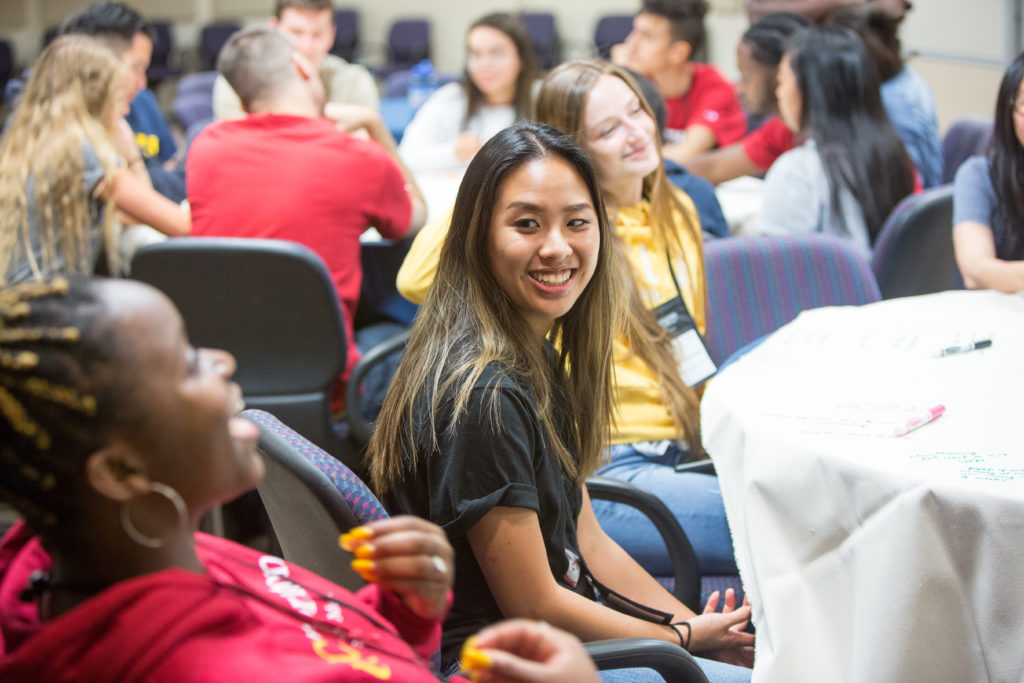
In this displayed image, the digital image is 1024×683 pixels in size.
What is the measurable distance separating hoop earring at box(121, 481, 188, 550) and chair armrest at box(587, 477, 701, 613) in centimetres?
96

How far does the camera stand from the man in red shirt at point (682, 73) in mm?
4141

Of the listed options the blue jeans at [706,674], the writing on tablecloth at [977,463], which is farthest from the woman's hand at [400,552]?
the writing on tablecloth at [977,463]

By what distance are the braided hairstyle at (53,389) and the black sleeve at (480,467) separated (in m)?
0.53

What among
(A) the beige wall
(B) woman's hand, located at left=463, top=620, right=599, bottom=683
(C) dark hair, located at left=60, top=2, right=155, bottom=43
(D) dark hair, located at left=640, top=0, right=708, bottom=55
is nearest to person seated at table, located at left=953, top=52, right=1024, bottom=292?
(B) woman's hand, located at left=463, top=620, right=599, bottom=683

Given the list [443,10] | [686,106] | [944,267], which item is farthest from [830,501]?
[443,10]

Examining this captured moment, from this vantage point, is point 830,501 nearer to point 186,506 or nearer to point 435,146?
point 186,506

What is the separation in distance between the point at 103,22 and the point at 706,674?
3.22 m

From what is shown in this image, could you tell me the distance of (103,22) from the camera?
347 cm

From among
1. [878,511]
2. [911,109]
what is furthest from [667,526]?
[911,109]

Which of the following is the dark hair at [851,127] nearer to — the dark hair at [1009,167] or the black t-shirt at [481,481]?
the dark hair at [1009,167]

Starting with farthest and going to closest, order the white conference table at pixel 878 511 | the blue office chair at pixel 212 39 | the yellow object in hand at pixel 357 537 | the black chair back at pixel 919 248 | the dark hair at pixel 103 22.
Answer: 1. the blue office chair at pixel 212 39
2. the dark hair at pixel 103 22
3. the black chair back at pixel 919 248
4. the white conference table at pixel 878 511
5. the yellow object in hand at pixel 357 537

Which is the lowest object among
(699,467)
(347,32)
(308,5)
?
(699,467)

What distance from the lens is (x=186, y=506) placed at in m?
0.72

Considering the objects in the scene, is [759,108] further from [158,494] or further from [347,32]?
[347,32]
